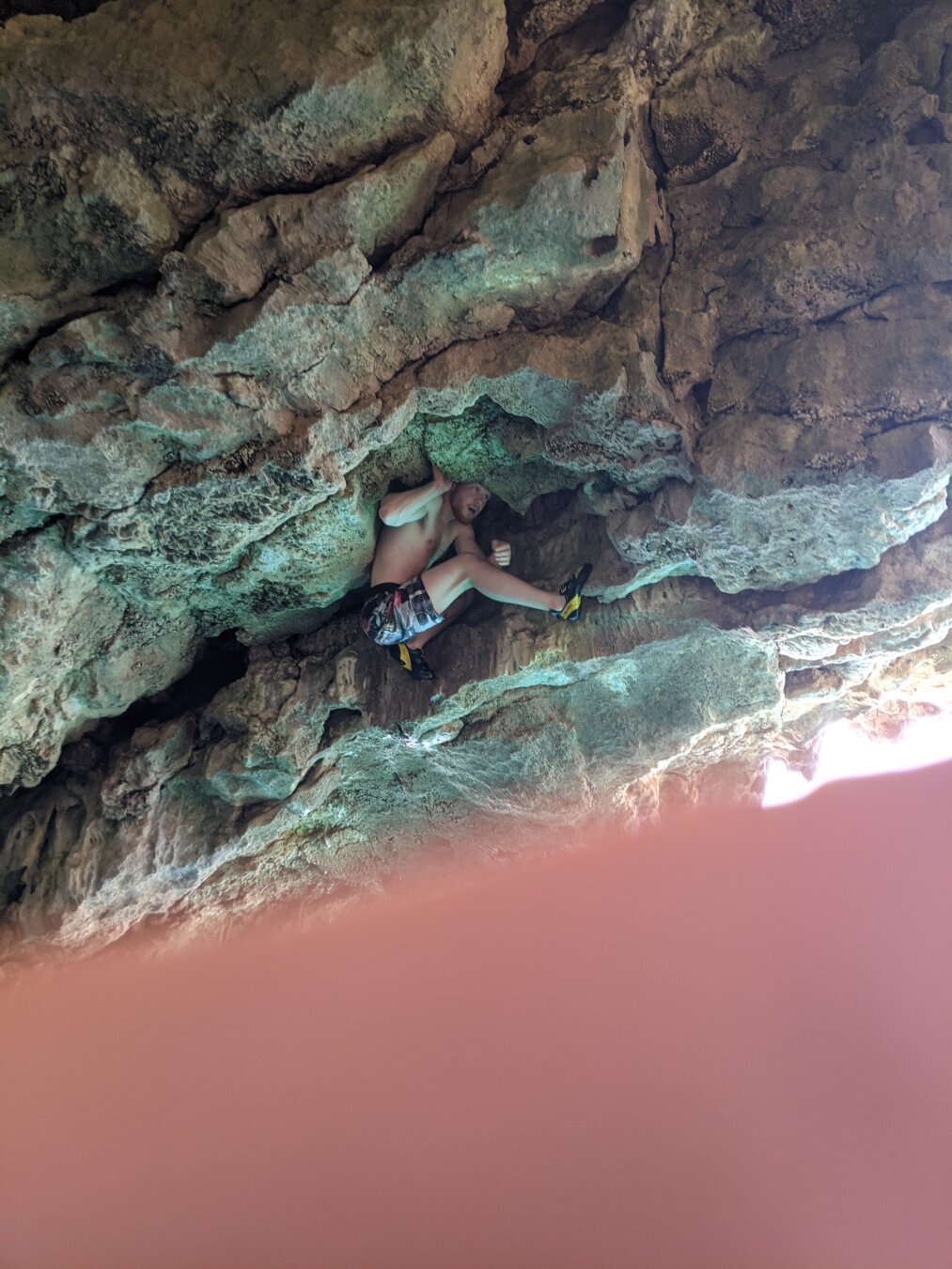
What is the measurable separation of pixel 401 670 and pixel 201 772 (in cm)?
88

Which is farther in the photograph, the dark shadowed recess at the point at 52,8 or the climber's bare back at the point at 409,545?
the climber's bare back at the point at 409,545

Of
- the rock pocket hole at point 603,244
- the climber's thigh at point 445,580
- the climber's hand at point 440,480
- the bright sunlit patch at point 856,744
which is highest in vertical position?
the rock pocket hole at point 603,244

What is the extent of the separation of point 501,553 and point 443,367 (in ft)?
2.31

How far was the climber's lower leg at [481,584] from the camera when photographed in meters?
2.76

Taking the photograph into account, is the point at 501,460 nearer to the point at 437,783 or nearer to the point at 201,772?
the point at 437,783

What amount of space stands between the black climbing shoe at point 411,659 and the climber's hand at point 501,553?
424 millimetres

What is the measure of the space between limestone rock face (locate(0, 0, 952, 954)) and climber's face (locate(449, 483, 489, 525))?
0.06m

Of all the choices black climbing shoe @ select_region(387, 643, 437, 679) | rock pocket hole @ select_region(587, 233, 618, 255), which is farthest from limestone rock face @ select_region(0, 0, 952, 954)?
black climbing shoe @ select_region(387, 643, 437, 679)

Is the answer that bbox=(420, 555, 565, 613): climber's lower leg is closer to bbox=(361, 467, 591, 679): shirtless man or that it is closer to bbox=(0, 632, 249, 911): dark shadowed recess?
bbox=(361, 467, 591, 679): shirtless man

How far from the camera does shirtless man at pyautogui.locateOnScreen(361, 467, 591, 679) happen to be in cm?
274

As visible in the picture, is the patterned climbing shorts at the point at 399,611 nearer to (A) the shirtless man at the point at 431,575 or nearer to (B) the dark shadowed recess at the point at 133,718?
(A) the shirtless man at the point at 431,575

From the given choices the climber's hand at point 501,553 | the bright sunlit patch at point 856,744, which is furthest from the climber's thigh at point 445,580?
the bright sunlit patch at point 856,744

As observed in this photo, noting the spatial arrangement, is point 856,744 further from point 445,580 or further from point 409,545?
point 409,545

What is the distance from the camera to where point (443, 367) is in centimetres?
235
